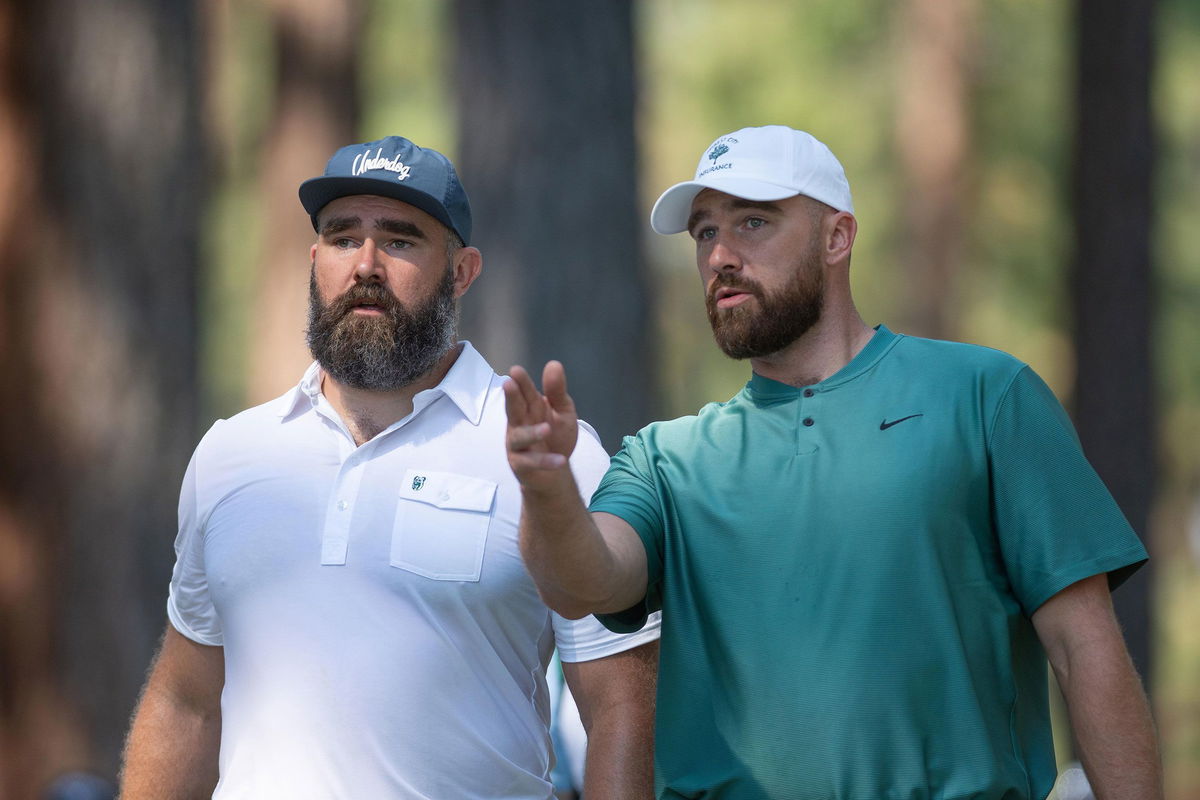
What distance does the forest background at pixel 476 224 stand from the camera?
849cm

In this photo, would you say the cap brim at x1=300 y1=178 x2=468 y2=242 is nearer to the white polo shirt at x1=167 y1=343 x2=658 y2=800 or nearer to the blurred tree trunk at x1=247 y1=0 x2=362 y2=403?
the white polo shirt at x1=167 y1=343 x2=658 y2=800

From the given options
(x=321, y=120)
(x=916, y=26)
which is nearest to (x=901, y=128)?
(x=916, y=26)

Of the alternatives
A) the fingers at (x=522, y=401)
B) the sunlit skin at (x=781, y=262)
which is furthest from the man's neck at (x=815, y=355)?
the fingers at (x=522, y=401)

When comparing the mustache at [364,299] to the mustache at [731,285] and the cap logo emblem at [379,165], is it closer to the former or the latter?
the cap logo emblem at [379,165]

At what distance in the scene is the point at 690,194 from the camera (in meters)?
4.21

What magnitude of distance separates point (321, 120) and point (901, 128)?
297 inches

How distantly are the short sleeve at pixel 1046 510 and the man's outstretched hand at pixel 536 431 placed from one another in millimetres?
1017

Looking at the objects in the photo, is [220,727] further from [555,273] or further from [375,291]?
[555,273]

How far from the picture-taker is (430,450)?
167 inches

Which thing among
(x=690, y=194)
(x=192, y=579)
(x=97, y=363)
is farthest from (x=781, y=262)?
(x=97, y=363)

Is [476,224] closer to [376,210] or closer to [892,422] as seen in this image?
[376,210]

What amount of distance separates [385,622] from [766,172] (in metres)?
1.42

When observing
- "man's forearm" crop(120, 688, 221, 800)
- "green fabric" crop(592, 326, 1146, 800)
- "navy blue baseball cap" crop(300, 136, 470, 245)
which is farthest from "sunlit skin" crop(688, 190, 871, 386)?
"man's forearm" crop(120, 688, 221, 800)

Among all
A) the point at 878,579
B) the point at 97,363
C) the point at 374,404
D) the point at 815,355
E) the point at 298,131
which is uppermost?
the point at 298,131
